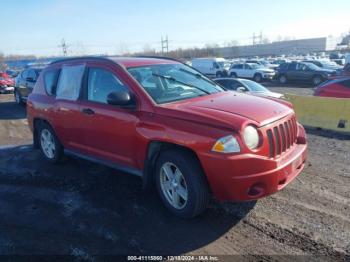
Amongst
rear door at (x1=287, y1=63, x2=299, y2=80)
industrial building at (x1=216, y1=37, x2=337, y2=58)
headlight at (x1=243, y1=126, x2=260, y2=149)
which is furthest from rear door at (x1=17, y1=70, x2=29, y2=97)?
industrial building at (x1=216, y1=37, x2=337, y2=58)

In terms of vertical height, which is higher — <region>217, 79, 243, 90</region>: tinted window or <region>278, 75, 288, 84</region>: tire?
<region>217, 79, 243, 90</region>: tinted window

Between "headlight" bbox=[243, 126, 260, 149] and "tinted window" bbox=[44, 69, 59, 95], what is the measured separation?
3975mm

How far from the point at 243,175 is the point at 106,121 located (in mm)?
2124

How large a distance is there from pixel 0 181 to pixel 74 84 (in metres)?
2.12

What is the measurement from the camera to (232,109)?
4016 mm

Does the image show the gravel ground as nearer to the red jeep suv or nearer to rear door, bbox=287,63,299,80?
the red jeep suv

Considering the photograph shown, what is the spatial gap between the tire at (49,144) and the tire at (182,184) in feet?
9.00

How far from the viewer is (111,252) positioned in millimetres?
3502

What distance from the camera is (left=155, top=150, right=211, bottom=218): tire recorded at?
385 cm

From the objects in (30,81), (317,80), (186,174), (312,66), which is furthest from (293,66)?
(186,174)

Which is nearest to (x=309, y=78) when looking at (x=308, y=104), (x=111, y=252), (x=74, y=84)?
(x=308, y=104)

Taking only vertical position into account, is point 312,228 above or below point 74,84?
below

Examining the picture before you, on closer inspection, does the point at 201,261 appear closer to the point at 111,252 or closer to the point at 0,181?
the point at 111,252

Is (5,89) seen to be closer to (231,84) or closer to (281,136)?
(231,84)
